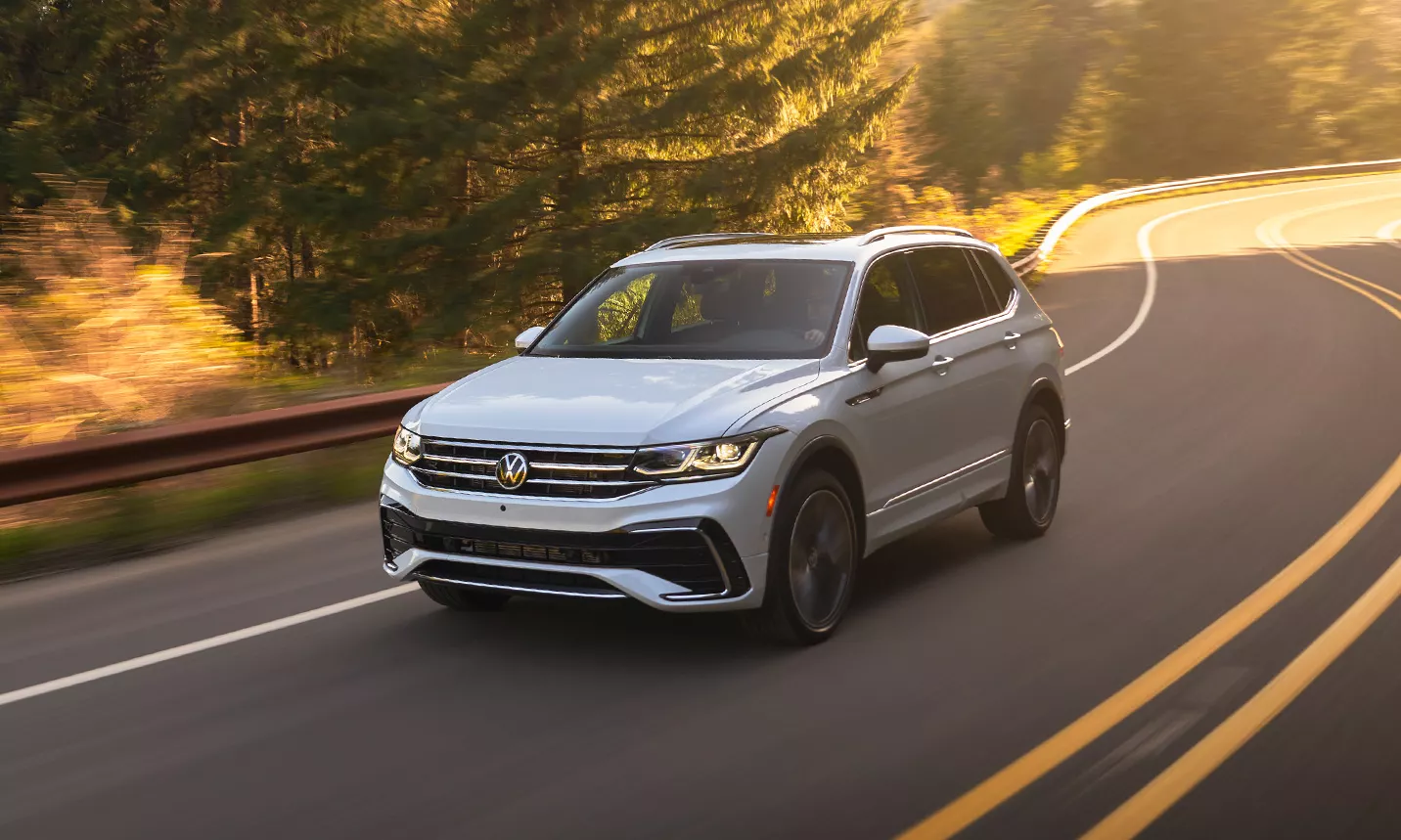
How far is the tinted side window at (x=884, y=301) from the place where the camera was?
289 inches

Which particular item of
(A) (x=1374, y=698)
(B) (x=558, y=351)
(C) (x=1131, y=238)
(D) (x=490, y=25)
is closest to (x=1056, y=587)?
(A) (x=1374, y=698)

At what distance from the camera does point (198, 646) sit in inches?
267

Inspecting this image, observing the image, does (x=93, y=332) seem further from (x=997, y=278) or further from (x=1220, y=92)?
(x=1220, y=92)

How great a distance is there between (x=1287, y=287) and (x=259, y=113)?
1773 centimetres

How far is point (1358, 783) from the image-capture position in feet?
16.5

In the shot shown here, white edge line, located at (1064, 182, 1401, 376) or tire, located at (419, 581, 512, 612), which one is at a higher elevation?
tire, located at (419, 581, 512, 612)

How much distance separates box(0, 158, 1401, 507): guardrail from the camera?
331 inches

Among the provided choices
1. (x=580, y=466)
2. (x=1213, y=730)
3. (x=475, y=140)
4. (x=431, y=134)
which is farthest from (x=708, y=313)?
(x=431, y=134)

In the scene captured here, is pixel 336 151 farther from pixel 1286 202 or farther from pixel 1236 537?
pixel 1286 202

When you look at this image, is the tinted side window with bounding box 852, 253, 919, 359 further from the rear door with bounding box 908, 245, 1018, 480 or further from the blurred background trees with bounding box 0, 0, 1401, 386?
the blurred background trees with bounding box 0, 0, 1401, 386

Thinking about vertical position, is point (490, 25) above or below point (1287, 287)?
above

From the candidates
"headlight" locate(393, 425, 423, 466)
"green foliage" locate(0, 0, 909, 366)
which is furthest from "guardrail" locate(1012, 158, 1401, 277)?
"headlight" locate(393, 425, 423, 466)

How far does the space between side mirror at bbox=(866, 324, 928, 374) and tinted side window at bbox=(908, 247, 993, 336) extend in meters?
0.86

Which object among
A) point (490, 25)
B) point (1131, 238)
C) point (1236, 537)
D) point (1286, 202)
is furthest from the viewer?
point (1286, 202)
